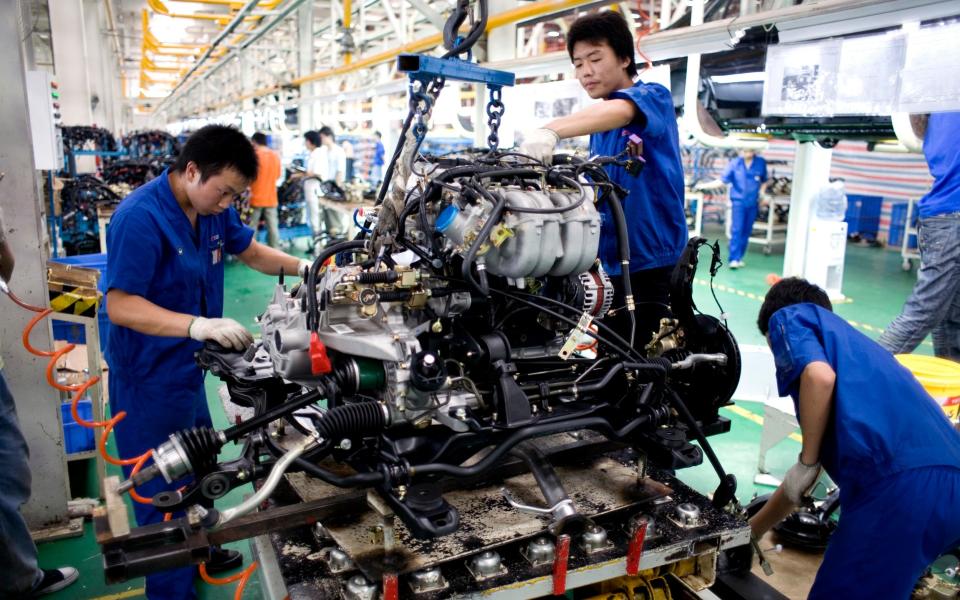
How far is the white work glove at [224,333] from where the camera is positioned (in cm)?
188

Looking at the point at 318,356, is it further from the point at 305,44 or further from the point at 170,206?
the point at 305,44

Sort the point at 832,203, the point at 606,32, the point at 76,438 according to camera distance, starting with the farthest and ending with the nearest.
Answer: the point at 832,203
the point at 76,438
the point at 606,32

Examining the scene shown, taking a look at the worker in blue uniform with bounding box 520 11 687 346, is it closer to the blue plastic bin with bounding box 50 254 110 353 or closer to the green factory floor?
the green factory floor

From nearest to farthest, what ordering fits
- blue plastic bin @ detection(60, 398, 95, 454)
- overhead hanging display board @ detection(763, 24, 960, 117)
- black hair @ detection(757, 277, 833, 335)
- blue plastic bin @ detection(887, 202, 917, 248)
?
1. black hair @ detection(757, 277, 833, 335)
2. overhead hanging display board @ detection(763, 24, 960, 117)
3. blue plastic bin @ detection(60, 398, 95, 454)
4. blue plastic bin @ detection(887, 202, 917, 248)

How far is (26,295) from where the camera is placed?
2697 mm

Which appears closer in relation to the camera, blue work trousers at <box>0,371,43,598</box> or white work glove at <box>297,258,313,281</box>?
white work glove at <box>297,258,313,281</box>

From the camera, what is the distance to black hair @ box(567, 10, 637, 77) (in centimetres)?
229

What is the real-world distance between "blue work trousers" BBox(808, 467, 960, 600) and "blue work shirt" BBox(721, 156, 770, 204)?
25.2 ft

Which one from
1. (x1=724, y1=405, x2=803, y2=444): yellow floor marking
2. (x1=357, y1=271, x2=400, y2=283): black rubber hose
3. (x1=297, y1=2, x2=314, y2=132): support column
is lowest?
(x1=724, y1=405, x2=803, y2=444): yellow floor marking

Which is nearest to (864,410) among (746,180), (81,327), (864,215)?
(81,327)

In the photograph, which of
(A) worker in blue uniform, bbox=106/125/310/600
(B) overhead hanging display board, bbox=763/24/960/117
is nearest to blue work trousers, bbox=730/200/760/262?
(B) overhead hanging display board, bbox=763/24/960/117

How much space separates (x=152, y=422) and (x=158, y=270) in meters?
0.49

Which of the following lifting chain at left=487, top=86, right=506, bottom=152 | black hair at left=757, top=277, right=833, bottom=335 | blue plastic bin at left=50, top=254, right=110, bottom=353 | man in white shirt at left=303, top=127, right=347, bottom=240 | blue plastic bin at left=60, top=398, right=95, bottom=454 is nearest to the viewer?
black hair at left=757, top=277, right=833, bottom=335

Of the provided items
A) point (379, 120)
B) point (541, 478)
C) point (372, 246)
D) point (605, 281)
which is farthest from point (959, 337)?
point (379, 120)
